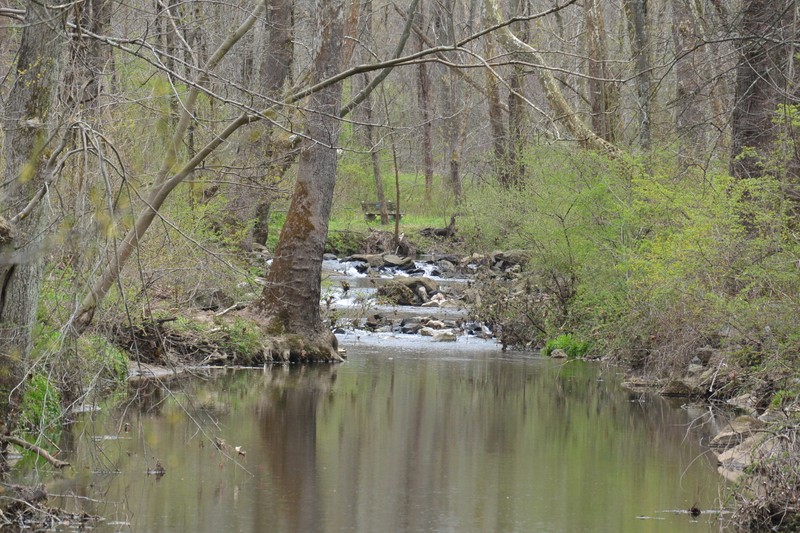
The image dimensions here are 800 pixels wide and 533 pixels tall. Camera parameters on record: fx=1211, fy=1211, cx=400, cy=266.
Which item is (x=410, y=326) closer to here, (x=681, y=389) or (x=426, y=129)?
(x=681, y=389)

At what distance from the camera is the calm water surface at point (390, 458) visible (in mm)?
9023

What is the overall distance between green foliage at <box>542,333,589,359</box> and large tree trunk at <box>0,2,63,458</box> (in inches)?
552

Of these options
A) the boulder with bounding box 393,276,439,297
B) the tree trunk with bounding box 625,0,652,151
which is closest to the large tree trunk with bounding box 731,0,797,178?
the tree trunk with bounding box 625,0,652,151

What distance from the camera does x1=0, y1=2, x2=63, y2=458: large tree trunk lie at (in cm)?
876

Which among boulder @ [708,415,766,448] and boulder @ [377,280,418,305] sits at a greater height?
boulder @ [377,280,418,305]

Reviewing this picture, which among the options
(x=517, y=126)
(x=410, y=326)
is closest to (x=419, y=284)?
(x=410, y=326)

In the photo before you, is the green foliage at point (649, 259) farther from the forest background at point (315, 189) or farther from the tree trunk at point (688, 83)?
the tree trunk at point (688, 83)

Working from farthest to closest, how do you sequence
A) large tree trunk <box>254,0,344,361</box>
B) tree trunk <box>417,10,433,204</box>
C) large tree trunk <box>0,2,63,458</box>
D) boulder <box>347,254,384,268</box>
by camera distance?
1. tree trunk <box>417,10,433,204</box>
2. boulder <box>347,254,384,268</box>
3. large tree trunk <box>254,0,344,361</box>
4. large tree trunk <box>0,2,63,458</box>

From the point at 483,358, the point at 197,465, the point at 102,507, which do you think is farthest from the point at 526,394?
the point at 102,507

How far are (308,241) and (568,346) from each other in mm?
5593

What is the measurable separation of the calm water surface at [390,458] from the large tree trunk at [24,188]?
1001mm

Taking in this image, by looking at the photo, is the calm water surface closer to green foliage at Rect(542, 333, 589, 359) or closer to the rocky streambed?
green foliage at Rect(542, 333, 589, 359)

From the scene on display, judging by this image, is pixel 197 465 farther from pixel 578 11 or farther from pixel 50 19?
pixel 578 11

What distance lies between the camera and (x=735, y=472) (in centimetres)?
1102
